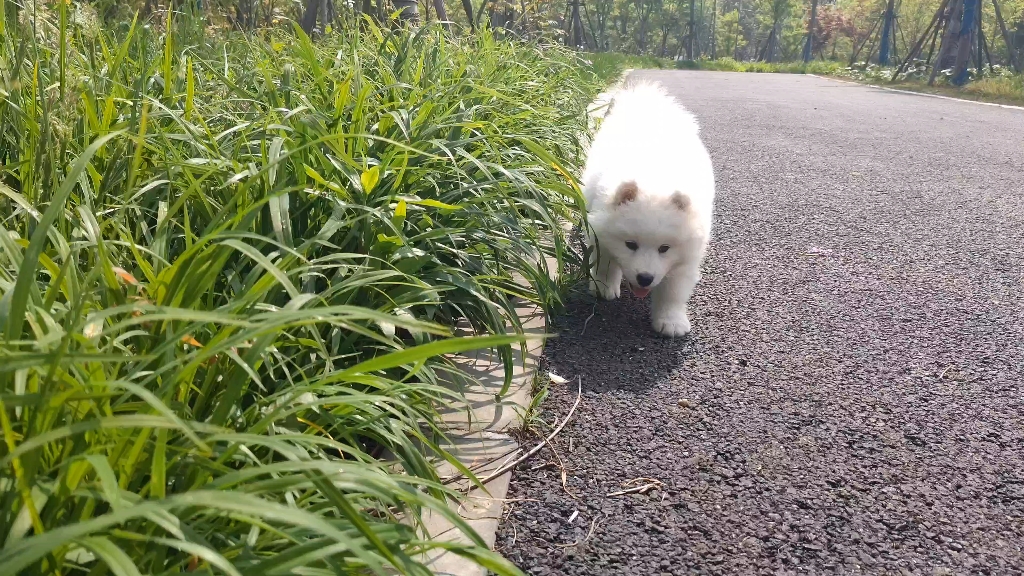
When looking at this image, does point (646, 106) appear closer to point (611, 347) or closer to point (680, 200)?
point (680, 200)

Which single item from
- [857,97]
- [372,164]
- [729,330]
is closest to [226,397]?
[372,164]

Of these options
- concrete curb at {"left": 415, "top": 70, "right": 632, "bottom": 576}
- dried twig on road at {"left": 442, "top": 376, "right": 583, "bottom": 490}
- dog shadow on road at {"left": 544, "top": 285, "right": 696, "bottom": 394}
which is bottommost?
dog shadow on road at {"left": 544, "top": 285, "right": 696, "bottom": 394}

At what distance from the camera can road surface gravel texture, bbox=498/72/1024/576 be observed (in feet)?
5.37

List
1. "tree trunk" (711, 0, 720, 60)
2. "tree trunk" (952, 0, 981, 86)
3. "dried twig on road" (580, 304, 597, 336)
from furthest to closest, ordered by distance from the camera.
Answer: "tree trunk" (711, 0, 720, 60), "tree trunk" (952, 0, 981, 86), "dried twig on road" (580, 304, 597, 336)

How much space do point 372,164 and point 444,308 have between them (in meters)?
0.44

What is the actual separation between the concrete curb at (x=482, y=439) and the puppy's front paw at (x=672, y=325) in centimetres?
48

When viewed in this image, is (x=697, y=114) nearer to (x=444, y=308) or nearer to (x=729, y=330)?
(x=729, y=330)

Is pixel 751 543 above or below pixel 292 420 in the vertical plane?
below

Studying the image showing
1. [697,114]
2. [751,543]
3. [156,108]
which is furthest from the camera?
[697,114]

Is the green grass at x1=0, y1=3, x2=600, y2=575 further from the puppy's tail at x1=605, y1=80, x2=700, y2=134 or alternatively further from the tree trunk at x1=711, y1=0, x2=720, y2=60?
the tree trunk at x1=711, y1=0, x2=720, y2=60

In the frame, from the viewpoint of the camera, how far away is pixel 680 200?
282cm

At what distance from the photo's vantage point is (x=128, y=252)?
5.68 ft

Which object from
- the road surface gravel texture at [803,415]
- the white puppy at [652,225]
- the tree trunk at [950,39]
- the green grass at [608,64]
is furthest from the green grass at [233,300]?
the tree trunk at [950,39]

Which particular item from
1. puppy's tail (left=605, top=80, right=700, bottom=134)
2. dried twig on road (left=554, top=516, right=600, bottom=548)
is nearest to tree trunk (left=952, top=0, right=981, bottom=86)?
puppy's tail (left=605, top=80, right=700, bottom=134)
